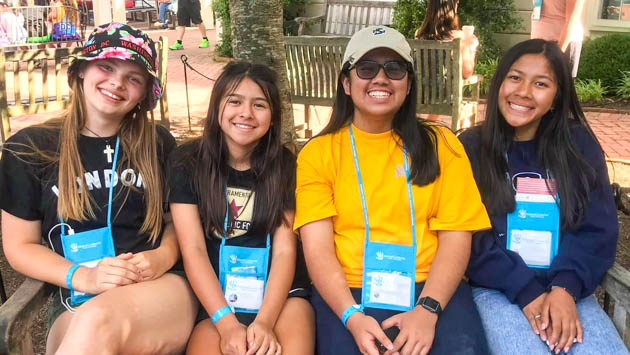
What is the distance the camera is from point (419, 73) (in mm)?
5727

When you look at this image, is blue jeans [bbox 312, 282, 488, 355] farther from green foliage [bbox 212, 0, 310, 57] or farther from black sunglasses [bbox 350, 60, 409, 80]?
green foliage [bbox 212, 0, 310, 57]

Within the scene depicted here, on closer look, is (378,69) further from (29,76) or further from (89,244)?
(29,76)

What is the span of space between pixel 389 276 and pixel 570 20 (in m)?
2.14

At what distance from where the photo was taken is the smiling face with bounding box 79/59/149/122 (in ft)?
8.02

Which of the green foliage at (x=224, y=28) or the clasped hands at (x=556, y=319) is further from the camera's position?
the green foliage at (x=224, y=28)

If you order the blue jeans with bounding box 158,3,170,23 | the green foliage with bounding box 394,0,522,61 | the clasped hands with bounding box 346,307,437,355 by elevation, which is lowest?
the clasped hands with bounding box 346,307,437,355

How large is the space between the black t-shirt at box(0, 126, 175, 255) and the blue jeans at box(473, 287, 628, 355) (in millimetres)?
1438

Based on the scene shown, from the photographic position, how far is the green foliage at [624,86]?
8.73m

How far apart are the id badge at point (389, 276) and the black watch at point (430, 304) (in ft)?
0.29

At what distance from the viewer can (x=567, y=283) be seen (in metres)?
2.45

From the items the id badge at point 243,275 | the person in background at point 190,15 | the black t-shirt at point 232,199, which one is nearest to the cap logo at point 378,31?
the black t-shirt at point 232,199

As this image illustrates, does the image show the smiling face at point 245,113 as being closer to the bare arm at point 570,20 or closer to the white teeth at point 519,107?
the white teeth at point 519,107

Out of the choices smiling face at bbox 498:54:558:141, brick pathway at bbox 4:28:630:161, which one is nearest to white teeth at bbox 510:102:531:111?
smiling face at bbox 498:54:558:141

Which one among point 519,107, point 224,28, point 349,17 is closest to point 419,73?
point 519,107
